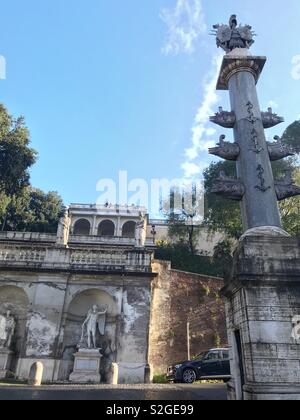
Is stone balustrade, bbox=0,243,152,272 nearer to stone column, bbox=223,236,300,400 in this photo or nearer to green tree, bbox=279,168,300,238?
stone column, bbox=223,236,300,400

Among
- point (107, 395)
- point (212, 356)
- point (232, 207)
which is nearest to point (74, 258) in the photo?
point (212, 356)

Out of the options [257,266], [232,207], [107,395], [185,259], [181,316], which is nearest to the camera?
[257,266]

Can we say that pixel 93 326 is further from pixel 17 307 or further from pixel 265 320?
pixel 265 320

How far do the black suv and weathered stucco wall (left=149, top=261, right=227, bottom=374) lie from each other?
2944mm

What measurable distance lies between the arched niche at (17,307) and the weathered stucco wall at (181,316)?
616 centimetres

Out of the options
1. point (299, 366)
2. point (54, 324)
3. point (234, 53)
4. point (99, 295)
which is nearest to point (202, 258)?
point (99, 295)

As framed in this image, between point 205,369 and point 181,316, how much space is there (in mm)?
5348

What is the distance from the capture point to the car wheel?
13.5 meters

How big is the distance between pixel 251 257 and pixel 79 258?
36.6 feet

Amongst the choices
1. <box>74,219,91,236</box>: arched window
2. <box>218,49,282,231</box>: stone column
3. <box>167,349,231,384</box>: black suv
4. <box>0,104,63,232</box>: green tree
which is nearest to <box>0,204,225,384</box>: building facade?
<box>167,349,231,384</box>: black suv

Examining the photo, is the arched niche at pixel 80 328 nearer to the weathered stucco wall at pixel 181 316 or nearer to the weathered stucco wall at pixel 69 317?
the weathered stucco wall at pixel 69 317

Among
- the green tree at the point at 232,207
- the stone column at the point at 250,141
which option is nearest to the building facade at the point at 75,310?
the stone column at the point at 250,141

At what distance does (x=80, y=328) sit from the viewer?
14961 millimetres

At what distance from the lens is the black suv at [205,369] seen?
534 inches
